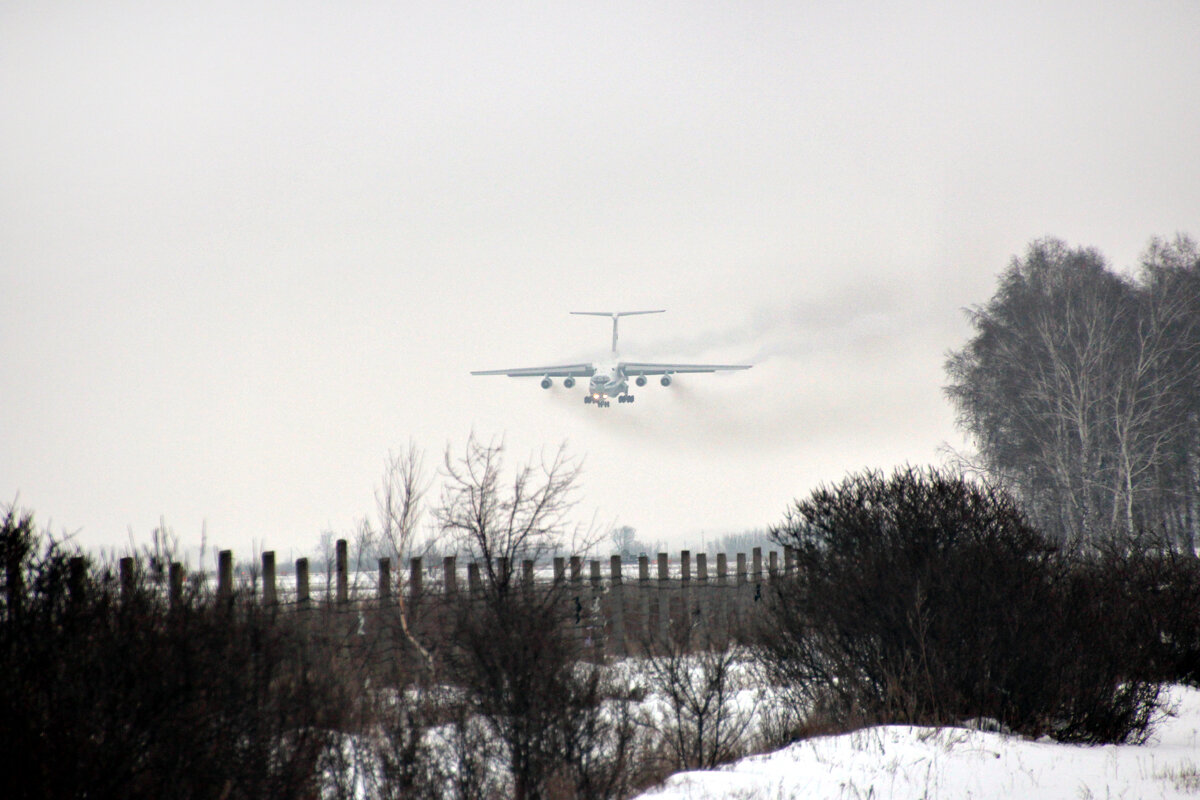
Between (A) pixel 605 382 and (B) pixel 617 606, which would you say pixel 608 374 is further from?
(B) pixel 617 606

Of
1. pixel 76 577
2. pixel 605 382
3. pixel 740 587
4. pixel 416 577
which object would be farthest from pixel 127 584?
pixel 605 382

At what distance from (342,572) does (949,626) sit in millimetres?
6513

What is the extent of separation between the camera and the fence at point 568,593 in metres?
8.26

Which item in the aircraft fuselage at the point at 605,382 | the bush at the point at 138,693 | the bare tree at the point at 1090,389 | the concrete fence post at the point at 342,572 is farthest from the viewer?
the aircraft fuselage at the point at 605,382

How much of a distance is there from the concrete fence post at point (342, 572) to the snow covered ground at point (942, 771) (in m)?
5.25

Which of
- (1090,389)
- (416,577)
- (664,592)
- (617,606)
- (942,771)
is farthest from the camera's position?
(1090,389)

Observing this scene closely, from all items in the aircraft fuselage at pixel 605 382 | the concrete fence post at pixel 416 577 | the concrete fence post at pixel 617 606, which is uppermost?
the aircraft fuselage at pixel 605 382

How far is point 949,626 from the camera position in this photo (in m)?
9.73

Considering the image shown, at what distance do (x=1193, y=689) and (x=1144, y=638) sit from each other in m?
3.50

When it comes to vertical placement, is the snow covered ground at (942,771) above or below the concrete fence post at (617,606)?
below

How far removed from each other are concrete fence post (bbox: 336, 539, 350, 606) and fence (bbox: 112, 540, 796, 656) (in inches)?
0.4

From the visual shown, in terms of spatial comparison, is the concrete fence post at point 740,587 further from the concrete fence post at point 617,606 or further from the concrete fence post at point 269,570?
the concrete fence post at point 269,570

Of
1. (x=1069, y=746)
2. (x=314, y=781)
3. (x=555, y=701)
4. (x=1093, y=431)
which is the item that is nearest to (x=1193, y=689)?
(x=1069, y=746)

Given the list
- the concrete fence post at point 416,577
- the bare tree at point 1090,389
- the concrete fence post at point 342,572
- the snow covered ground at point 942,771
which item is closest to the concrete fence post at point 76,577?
the snow covered ground at point 942,771
